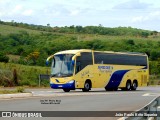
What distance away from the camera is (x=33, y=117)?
14.8 m

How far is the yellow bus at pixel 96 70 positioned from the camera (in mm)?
36438

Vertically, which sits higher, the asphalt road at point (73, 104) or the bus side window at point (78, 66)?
the bus side window at point (78, 66)

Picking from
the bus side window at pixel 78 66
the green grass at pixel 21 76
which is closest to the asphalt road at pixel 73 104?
the bus side window at pixel 78 66

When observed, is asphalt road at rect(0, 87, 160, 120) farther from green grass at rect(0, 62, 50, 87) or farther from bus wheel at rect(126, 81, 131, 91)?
green grass at rect(0, 62, 50, 87)

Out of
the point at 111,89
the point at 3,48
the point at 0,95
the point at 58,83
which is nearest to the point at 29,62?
the point at 3,48

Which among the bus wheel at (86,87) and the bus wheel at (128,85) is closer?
the bus wheel at (86,87)

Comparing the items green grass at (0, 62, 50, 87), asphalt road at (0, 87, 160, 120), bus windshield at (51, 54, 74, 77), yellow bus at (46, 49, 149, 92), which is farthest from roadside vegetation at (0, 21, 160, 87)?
asphalt road at (0, 87, 160, 120)

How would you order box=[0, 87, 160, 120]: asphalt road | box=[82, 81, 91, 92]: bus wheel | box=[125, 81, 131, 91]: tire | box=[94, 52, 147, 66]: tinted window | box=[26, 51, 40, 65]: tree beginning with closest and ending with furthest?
box=[0, 87, 160, 120]: asphalt road < box=[82, 81, 91, 92]: bus wheel < box=[94, 52, 147, 66]: tinted window < box=[125, 81, 131, 91]: tire < box=[26, 51, 40, 65]: tree

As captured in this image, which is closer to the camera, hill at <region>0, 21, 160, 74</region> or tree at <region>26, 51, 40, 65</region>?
tree at <region>26, 51, 40, 65</region>

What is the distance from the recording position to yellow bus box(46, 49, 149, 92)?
3644 centimetres

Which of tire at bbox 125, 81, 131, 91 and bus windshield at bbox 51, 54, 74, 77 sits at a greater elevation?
bus windshield at bbox 51, 54, 74, 77

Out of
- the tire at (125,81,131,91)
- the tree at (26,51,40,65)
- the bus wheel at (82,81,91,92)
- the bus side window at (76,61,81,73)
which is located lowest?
the tire at (125,81,131,91)

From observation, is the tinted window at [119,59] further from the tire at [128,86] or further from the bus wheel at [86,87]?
the bus wheel at [86,87]

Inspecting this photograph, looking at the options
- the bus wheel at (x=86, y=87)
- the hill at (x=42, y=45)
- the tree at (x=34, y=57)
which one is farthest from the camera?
the hill at (x=42, y=45)
